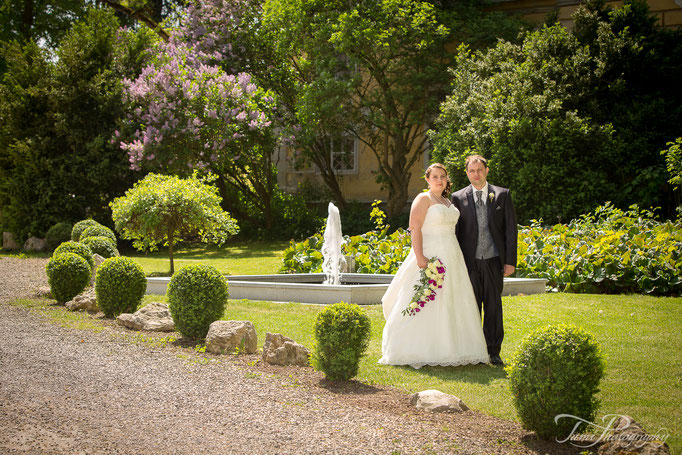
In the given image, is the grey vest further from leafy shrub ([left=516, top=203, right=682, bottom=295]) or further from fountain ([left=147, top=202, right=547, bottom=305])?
leafy shrub ([left=516, top=203, right=682, bottom=295])

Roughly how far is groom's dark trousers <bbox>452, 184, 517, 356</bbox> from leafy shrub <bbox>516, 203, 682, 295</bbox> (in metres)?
4.70

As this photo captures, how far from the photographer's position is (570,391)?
4234 millimetres

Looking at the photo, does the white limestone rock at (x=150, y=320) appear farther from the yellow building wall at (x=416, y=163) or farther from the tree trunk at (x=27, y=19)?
the tree trunk at (x=27, y=19)

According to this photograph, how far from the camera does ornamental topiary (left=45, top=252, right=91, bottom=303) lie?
10391 millimetres

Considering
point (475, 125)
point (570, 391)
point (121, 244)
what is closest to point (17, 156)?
point (121, 244)

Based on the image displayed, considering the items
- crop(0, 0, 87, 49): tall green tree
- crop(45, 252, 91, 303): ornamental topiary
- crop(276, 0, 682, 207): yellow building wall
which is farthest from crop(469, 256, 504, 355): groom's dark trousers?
crop(0, 0, 87, 49): tall green tree

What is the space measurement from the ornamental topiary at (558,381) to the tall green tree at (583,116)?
10.9m

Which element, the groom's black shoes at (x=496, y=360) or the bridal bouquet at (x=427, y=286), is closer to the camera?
the bridal bouquet at (x=427, y=286)

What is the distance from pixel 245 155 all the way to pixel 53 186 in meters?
5.99

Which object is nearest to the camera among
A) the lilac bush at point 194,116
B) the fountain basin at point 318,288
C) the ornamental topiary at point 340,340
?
the ornamental topiary at point 340,340

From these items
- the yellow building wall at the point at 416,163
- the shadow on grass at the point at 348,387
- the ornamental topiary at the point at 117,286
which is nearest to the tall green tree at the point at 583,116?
the yellow building wall at the point at 416,163

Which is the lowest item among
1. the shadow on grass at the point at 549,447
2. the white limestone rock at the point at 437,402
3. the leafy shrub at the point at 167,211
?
the shadow on grass at the point at 549,447

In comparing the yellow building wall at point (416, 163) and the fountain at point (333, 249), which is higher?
the yellow building wall at point (416, 163)

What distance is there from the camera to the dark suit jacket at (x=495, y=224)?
6.45 metres
